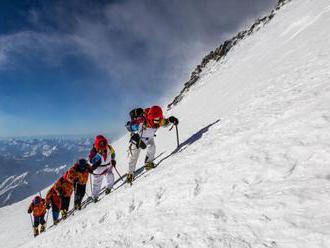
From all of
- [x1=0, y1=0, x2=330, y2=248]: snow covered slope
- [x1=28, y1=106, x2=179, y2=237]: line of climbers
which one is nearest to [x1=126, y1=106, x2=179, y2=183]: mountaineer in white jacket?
[x1=28, y1=106, x2=179, y2=237]: line of climbers

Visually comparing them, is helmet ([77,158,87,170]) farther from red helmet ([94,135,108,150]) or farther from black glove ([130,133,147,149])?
black glove ([130,133,147,149])

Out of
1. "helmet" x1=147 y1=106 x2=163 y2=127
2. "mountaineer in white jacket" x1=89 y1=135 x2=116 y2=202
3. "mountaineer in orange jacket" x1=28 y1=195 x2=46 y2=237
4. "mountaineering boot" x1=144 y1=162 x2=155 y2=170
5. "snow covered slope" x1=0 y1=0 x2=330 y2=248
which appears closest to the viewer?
"snow covered slope" x1=0 y1=0 x2=330 y2=248

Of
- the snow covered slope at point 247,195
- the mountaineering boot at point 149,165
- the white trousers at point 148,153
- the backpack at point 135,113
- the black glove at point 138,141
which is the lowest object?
the snow covered slope at point 247,195

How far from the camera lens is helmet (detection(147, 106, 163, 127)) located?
1124 cm

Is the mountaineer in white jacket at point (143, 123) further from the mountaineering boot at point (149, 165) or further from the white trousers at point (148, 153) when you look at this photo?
the white trousers at point (148, 153)

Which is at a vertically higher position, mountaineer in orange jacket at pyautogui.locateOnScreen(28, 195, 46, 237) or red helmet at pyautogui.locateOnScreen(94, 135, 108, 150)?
red helmet at pyautogui.locateOnScreen(94, 135, 108, 150)

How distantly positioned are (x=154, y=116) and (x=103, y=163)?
324cm

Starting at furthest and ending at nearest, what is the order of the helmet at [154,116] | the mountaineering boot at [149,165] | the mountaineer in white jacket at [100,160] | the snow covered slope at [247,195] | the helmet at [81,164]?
1. the helmet at [81,164]
2. the mountaineer in white jacket at [100,160]
3. the mountaineering boot at [149,165]
4. the helmet at [154,116]
5. the snow covered slope at [247,195]

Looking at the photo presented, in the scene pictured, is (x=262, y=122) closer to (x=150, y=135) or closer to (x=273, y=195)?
(x=273, y=195)

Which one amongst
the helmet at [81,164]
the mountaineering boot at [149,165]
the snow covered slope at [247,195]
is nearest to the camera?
the snow covered slope at [247,195]

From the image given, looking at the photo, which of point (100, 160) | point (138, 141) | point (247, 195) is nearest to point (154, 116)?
point (138, 141)

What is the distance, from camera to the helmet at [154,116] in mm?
11242

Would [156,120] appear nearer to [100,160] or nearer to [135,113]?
[135,113]

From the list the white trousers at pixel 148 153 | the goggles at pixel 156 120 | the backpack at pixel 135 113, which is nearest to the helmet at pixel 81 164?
the white trousers at pixel 148 153
